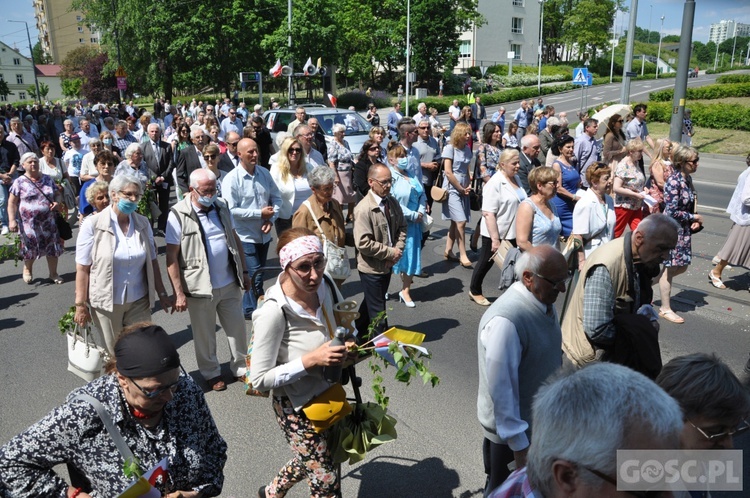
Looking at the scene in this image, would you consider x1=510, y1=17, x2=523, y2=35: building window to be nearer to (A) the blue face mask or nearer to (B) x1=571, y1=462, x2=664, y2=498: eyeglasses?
(A) the blue face mask

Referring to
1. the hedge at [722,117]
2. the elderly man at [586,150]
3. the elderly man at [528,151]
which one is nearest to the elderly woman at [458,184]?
the elderly man at [528,151]

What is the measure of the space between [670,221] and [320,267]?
2.29m

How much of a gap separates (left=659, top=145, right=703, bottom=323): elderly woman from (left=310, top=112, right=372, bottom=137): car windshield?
11.3 m

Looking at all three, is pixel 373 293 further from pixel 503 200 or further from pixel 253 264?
pixel 503 200

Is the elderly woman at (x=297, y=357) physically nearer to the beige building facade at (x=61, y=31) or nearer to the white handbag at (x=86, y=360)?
the white handbag at (x=86, y=360)

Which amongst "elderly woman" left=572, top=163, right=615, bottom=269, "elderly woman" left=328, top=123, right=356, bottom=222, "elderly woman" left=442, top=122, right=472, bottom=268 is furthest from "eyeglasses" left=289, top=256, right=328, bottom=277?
A: "elderly woman" left=328, top=123, right=356, bottom=222

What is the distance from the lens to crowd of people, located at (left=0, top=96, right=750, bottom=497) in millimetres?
2578

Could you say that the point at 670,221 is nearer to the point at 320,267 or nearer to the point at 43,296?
the point at 320,267

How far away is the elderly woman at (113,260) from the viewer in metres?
5.18

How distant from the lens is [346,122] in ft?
59.7

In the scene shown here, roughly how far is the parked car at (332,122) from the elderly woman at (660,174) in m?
9.45

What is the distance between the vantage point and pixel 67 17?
12325cm

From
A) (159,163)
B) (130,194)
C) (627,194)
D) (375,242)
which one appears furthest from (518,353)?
(159,163)

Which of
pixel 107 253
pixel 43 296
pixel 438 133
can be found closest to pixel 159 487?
pixel 107 253
